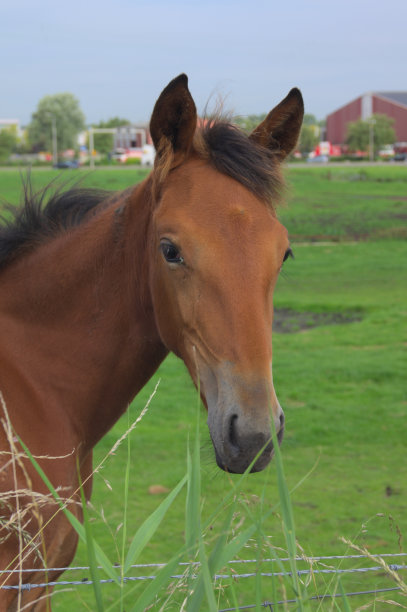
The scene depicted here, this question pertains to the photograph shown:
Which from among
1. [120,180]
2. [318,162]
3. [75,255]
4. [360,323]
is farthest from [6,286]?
[318,162]

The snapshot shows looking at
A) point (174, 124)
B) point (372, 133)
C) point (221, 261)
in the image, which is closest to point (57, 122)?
point (372, 133)

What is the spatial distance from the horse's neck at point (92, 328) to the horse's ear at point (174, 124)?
27 cm

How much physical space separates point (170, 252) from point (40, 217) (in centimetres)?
98

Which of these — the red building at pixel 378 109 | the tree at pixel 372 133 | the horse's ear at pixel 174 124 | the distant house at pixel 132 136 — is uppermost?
the red building at pixel 378 109

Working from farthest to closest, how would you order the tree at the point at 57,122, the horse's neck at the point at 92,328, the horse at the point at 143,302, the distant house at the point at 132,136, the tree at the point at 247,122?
the distant house at the point at 132,136 → the tree at the point at 57,122 → the tree at the point at 247,122 → the horse's neck at the point at 92,328 → the horse at the point at 143,302

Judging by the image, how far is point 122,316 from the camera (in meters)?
2.95

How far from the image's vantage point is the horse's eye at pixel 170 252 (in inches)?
101

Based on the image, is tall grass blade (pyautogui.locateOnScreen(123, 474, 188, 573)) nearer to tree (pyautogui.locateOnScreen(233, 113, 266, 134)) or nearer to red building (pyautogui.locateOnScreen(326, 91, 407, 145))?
tree (pyautogui.locateOnScreen(233, 113, 266, 134))

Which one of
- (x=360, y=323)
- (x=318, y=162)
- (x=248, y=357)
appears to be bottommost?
(x=360, y=323)

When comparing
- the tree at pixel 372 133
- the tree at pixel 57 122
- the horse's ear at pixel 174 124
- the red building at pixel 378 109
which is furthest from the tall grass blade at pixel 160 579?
the tree at pixel 57 122

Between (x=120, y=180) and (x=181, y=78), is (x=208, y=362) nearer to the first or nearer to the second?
(x=181, y=78)

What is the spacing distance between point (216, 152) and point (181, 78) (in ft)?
1.03

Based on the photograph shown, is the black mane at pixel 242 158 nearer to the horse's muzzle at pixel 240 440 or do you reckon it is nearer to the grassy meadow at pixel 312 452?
the grassy meadow at pixel 312 452

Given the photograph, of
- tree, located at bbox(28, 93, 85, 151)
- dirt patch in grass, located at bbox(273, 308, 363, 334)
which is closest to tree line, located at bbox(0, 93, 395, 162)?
tree, located at bbox(28, 93, 85, 151)
